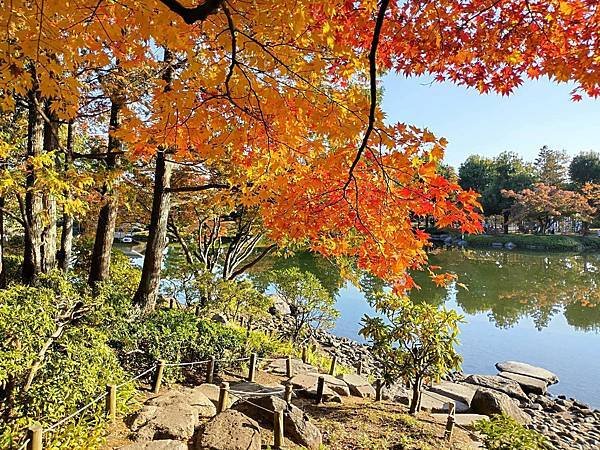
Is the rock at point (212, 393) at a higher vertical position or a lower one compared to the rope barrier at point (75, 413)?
lower

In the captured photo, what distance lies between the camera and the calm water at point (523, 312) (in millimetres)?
10781

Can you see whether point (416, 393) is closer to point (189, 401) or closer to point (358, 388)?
point (358, 388)

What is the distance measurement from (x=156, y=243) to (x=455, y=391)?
6.05 meters

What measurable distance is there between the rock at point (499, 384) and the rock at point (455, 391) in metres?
0.89

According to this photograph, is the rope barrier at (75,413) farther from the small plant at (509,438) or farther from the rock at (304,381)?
the small plant at (509,438)

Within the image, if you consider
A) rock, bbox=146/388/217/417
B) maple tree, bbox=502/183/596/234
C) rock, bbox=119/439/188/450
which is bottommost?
rock, bbox=146/388/217/417

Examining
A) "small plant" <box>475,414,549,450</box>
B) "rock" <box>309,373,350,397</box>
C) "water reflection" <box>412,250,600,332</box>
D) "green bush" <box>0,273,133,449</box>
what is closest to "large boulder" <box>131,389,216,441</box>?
"green bush" <box>0,273,133,449</box>

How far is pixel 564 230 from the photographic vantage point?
1764 inches

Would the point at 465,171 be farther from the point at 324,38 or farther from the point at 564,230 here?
the point at 324,38

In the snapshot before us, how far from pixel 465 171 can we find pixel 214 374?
133 ft

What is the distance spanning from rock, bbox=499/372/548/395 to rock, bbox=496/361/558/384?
0.66 ft

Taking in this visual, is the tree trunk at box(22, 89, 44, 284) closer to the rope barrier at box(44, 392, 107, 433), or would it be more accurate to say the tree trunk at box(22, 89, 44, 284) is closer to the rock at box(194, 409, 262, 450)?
the rope barrier at box(44, 392, 107, 433)

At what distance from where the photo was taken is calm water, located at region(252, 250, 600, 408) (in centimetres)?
1078

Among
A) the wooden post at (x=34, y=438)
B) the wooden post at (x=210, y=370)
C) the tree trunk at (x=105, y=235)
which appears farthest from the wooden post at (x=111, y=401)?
the tree trunk at (x=105, y=235)
